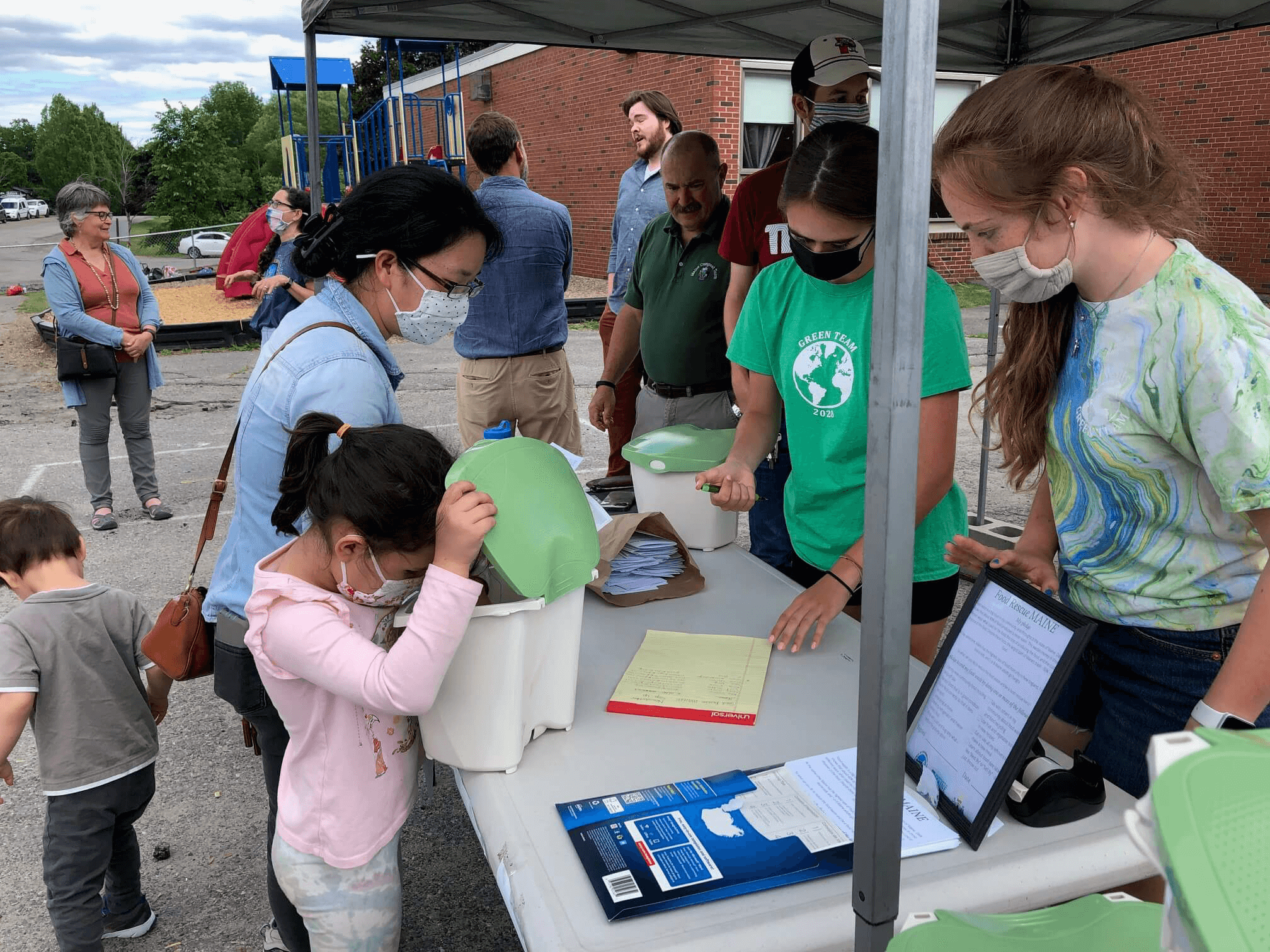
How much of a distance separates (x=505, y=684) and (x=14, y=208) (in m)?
66.3

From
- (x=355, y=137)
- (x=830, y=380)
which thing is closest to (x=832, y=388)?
(x=830, y=380)

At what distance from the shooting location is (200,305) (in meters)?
14.6

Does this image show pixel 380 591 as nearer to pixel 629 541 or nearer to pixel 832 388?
pixel 629 541

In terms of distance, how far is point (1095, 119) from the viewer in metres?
1.12

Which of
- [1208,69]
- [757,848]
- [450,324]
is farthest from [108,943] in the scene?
[1208,69]

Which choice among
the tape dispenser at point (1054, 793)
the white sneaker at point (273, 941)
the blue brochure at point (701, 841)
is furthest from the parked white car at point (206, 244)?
the tape dispenser at point (1054, 793)

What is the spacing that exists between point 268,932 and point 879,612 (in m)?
1.82

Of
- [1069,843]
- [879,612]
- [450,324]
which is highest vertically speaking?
[450,324]

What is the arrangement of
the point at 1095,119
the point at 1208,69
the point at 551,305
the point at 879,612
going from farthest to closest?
1. the point at 1208,69
2. the point at 551,305
3. the point at 1095,119
4. the point at 879,612

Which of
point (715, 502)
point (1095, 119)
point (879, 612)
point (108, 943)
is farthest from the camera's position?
point (108, 943)

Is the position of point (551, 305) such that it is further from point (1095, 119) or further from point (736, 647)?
point (1095, 119)

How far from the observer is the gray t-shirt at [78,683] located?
1943 mm

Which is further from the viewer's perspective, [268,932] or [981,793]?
[268,932]

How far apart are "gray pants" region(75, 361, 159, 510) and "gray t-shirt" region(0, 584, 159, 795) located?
3.38 m
